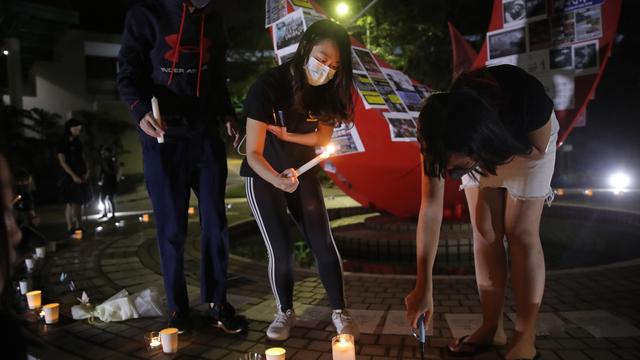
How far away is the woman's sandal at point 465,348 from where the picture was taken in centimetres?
271

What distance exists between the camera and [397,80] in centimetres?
632

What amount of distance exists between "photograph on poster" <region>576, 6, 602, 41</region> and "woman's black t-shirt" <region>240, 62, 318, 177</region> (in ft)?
11.1

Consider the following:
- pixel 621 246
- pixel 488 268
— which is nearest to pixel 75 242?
pixel 488 268

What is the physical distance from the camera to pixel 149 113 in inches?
119

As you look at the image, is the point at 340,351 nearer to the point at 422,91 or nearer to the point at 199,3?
the point at 199,3

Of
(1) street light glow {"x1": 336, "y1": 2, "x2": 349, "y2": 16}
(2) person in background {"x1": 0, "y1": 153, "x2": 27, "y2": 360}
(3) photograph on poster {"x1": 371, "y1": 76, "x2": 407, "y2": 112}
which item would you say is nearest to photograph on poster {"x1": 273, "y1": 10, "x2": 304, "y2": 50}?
(3) photograph on poster {"x1": 371, "y1": 76, "x2": 407, "y2": 112}

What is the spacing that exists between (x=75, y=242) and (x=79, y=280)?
261cm

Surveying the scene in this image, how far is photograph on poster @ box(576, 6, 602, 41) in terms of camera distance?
470cm

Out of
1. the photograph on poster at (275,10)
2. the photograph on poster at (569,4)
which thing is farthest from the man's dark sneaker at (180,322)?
the photograph on poster at (569,4)

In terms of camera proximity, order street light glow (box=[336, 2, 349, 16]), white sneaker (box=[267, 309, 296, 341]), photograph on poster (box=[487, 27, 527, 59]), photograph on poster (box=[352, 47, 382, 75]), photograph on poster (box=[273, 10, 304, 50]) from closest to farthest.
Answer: white sneaker (box=[267, 309, 296, 341]) → photograph on poster (box=[487, 27, 527, 59]) → photograph on poster (box=[273, 10, 304, 50]) → photograph on poster (box=[352, 47, 382, 75]) → street light glow (box=[336, 2, 349, 16])

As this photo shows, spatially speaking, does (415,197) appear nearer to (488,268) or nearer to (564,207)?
(488,268)

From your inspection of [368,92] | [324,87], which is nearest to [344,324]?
[324,87]

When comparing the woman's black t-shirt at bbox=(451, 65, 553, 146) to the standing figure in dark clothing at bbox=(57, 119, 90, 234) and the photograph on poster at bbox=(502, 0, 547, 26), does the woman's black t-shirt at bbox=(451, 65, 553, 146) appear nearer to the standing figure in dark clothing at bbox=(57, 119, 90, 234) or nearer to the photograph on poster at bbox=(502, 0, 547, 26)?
the photograph on poster at bbox=(502, 0, 547, 26)

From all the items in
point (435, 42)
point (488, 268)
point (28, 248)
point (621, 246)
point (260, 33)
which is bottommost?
point (621, 246)
